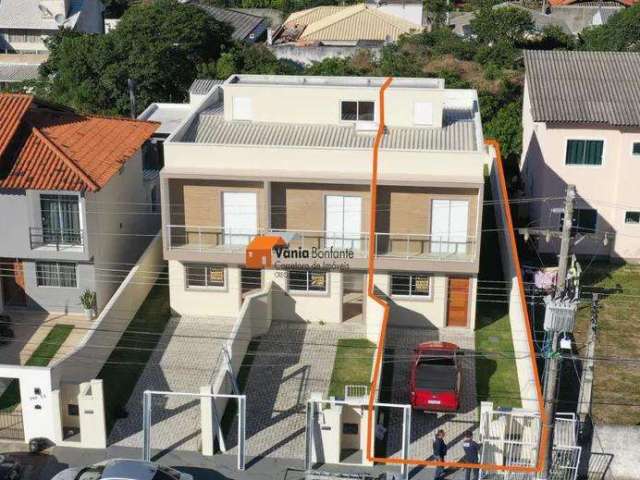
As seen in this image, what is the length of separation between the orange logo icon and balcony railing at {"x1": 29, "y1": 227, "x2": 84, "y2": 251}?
6400 millimetres

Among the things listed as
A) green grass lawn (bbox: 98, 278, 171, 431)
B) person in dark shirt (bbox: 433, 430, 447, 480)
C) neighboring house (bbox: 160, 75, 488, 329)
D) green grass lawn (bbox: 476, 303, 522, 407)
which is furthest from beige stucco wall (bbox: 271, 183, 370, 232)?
person in dark shirt (bbox: 433, 430, 447, 480)

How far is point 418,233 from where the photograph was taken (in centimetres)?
3581

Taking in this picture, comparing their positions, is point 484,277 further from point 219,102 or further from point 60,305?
point 60,305

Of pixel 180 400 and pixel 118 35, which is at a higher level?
pixel 118 35

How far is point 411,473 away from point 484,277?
13.3m

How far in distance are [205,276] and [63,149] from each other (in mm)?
7316

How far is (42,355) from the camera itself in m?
34.3

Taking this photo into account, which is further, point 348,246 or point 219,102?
point 219,102

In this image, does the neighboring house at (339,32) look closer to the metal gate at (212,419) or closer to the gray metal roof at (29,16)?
the gray metal roof at (29,16)

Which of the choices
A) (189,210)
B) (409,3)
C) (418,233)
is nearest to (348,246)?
(418,233)

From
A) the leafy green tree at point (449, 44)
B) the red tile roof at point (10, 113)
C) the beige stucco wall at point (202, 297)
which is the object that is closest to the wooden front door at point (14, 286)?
the red tile roof at point (10, 113)

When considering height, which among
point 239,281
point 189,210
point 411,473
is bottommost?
point 411,473

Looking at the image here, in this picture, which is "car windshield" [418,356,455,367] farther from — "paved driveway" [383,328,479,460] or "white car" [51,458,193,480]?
"white car" [51,458,193,480]

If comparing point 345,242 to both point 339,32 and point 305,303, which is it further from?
point 339,32
